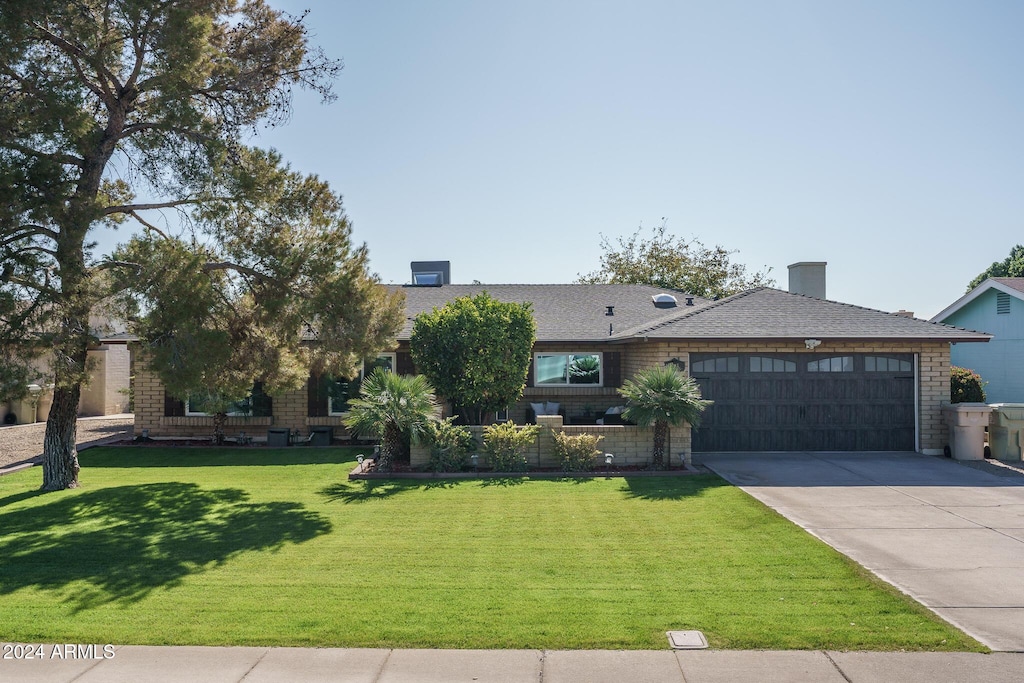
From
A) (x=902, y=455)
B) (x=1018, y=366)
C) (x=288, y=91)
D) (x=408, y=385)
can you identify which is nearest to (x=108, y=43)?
(x=288, y=91)

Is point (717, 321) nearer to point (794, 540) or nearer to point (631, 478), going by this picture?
point (631, 478)

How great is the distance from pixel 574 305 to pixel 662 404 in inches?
337

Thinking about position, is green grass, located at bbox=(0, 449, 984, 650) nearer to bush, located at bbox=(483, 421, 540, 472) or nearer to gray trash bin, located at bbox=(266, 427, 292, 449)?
bush, located at bbox=(483, 421, 540, 472)

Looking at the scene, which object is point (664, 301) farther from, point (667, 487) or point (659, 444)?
point (667, 487)

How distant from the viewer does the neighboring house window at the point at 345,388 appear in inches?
738

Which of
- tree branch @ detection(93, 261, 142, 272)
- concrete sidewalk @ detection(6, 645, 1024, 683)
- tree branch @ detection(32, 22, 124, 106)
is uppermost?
tree branch @ detection(32, 22, 124, 106)

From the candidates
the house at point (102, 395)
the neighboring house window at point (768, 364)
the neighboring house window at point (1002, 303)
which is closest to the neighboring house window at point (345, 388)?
the neighboring house window at point (768, 364)

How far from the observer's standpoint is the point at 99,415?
29344mm

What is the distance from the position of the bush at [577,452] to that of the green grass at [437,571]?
4.32 feet

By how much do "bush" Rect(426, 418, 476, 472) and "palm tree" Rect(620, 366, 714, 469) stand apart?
3280 mm

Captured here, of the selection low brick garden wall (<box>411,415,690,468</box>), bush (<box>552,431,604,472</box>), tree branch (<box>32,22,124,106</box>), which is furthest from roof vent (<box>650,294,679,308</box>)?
tree branch (<box>32,22,124,106</box>)

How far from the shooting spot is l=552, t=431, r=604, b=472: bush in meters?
14.0

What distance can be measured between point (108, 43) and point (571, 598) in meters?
11.4

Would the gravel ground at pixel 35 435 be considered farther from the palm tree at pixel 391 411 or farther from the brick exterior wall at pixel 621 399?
the palm tree at pixel 391 411
